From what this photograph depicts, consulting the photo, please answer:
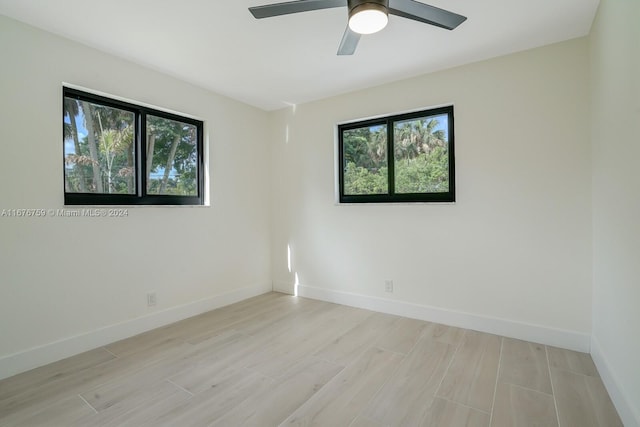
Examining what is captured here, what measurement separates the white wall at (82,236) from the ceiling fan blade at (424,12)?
7.57ft

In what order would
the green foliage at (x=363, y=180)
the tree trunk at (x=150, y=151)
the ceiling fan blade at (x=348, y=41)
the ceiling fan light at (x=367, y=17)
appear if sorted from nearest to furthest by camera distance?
the ceiling fan light at (x=367, y=17)
the ceiling fan blade at (x=348, y=41)
the tree trunk at (x=150, y=151)
the green foliage at (x=363, y=180)

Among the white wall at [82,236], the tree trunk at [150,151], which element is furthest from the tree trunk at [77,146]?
the tree trunk at [150,151]

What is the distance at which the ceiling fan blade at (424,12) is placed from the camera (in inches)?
62.4

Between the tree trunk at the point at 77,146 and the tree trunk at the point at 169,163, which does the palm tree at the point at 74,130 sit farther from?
the tree trunk at the point at 169,163

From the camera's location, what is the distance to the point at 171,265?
297 centimetres

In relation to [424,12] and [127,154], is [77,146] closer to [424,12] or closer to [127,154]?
[127,154]

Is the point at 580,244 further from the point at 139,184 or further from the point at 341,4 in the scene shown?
the point at 139,184

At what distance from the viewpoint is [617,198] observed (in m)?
1.68

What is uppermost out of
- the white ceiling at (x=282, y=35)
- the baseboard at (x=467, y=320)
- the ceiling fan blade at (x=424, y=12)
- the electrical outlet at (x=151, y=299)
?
the white ceiling at (x=282, y=35)

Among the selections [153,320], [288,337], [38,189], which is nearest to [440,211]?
[288,337]

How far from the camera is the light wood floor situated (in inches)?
63.7

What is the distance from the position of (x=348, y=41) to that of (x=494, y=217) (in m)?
1.86

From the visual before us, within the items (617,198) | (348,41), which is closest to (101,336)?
(348,41)

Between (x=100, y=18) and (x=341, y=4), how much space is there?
1.68m
